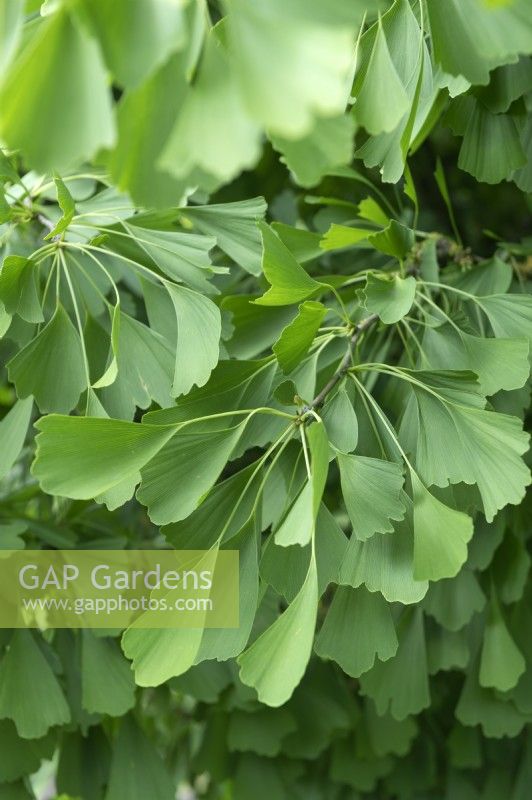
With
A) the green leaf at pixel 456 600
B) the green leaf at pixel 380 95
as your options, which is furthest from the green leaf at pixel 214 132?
the green leaf at pixel 456 600

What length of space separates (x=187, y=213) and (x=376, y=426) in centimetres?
31

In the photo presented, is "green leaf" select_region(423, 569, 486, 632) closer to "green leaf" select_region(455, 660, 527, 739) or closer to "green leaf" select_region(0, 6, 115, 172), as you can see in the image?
"green leaf" select_region(455, 660, 527, 739)

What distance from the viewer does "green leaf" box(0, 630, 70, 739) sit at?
38.7 inches

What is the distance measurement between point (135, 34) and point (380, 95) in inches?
10.2

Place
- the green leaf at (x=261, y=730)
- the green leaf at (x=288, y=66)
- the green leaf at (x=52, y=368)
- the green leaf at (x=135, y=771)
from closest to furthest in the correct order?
the green leaf at (x=288, y=66) → the green leaf at (x=52, y=368) → the green leaf at (x=135, y=771) → the green leaf at (x=261, y=730)

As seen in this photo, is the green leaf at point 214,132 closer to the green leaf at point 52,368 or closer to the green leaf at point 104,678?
the green leaf at point 52,368

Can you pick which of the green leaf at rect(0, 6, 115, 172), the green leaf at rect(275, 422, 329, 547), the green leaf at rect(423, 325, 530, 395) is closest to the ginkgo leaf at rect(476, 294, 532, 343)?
the green leaf at rect(423, 325, 530, 395)

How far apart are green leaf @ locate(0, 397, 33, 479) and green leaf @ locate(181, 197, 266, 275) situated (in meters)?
0.25

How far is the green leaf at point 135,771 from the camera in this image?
1.11m

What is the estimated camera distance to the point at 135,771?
1.12 metres

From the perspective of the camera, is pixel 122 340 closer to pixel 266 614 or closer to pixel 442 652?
pixel 266 614

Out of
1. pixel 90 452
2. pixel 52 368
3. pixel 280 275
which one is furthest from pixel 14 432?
pixel 280 275

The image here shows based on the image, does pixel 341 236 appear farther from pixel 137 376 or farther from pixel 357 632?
pixel 357 632

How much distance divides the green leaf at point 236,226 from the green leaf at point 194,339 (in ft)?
0.33
